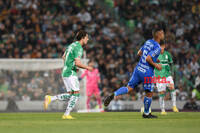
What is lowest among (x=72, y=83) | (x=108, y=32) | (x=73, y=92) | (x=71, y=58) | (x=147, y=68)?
Answer: (x=73, y=92)

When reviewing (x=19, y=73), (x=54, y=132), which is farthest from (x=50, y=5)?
(x=54, y=132)

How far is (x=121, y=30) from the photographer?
25.6m

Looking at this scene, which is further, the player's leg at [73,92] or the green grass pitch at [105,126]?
the player's leg at [73,92]

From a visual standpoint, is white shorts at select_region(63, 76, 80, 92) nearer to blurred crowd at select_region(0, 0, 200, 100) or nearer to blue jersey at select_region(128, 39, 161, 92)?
blue jersey at select_region(128, 39, 161, 92)

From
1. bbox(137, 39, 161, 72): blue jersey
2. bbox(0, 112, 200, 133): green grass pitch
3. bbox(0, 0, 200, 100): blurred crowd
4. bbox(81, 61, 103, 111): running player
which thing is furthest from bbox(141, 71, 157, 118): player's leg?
bbox(0, 0, 200, 100): blurred crowd

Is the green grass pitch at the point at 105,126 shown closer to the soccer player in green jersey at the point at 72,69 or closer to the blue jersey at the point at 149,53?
the soccer player in green jersey at the point at 72,69

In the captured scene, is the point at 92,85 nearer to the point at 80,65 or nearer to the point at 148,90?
the point at 148,90

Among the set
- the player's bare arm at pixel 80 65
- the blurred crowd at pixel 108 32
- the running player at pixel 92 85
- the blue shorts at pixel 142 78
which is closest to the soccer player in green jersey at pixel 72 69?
the player's bare arm at pixel 80 65

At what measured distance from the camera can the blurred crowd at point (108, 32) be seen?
23109mm

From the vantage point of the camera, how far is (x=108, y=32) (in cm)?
2522

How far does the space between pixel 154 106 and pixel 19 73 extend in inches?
241

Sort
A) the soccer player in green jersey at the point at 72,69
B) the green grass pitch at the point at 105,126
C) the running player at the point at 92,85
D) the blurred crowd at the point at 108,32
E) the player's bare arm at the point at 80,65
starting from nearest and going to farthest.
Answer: the green grass pitch at the point at 105,126 < the player's bare arm at the point at 80,65 < the soccer player in green jersey at the point at 72,69 < the running player at the point at 92,85 < the blurred crowd at the point at 108,32

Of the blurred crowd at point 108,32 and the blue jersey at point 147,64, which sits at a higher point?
the blurred crowd at point 108,32

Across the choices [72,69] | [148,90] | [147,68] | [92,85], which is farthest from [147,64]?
[92,85]
